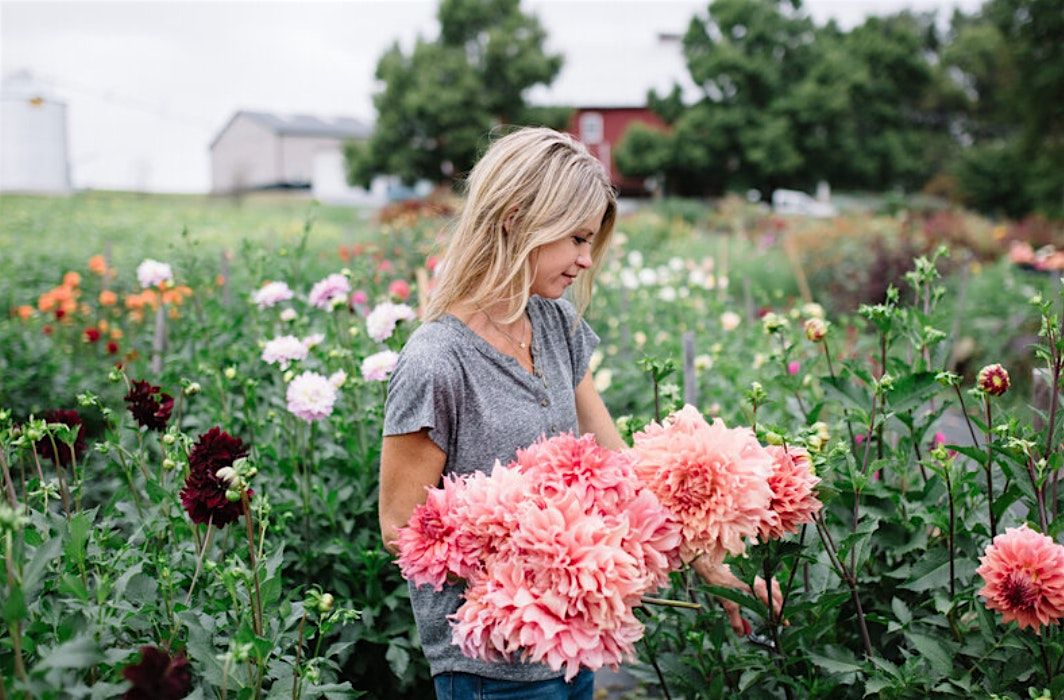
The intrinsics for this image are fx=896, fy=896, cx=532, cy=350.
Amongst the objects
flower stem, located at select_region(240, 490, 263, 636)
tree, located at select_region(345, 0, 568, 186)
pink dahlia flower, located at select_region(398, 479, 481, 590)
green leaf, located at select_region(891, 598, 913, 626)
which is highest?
tree, located at select_region(345, 0, 568, 186)

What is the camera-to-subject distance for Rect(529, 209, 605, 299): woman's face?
1693 mm

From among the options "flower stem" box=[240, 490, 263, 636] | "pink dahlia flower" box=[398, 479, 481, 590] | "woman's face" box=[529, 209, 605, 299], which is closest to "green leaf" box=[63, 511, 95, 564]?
"flower stem" box=[240, 490, 263, 636]

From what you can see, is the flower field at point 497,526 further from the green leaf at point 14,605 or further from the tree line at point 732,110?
the tree line at point 732,110

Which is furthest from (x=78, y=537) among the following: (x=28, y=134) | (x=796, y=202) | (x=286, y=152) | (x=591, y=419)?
(x=286, y=152)

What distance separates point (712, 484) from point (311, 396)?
1382 millimetres

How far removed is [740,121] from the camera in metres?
28.2

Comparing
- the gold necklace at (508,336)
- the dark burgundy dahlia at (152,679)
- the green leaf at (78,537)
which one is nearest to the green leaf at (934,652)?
the gold necklace at (508,336)

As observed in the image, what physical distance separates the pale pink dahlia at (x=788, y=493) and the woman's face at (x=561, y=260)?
536mm

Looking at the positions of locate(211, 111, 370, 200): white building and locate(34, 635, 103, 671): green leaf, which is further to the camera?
locate(211, 111, 370, 200): white building

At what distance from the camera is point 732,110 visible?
2848 centimetres

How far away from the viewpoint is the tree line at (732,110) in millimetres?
28266

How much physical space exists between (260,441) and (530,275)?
57.0 inches

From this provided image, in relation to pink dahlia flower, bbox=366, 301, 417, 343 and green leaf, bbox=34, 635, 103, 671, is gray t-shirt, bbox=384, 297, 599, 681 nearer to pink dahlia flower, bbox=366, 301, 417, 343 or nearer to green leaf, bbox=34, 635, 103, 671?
green leaf, bbox=34, 635, 103, 671

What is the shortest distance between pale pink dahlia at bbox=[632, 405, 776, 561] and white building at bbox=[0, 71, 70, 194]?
26.0 meters
